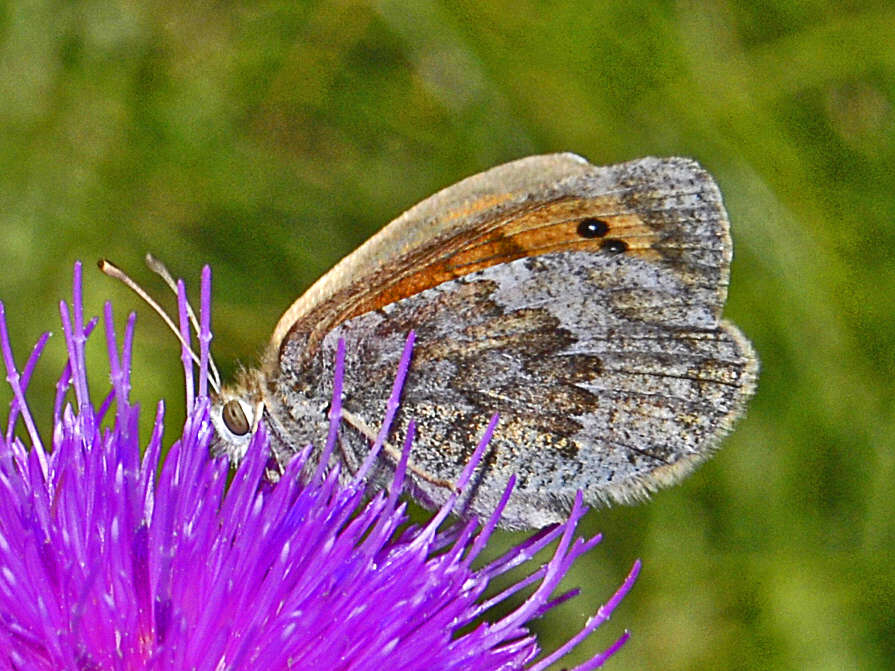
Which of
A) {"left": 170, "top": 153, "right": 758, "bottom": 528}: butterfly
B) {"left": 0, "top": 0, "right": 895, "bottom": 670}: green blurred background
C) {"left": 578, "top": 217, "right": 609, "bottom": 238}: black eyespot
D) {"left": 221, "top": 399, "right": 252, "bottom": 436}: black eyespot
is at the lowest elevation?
{"left": 221, "top": 399, "right": 252, "bottom": 436}: black eyespot

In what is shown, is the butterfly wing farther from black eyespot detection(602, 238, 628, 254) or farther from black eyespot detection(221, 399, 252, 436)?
Result: black eyespot detection(221, 399, 252, 436)

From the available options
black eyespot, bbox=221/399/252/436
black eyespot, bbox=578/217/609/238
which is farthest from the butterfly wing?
black eyespot, bbox=221/399/252/436

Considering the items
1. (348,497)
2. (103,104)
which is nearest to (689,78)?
(103,104)

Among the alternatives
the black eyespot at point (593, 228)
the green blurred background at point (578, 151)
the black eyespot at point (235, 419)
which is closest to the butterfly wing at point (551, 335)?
the black eyespot at point (593, 228)

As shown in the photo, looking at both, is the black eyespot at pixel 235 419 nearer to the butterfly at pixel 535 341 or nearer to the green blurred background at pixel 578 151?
the butterfly at pixel 535 341

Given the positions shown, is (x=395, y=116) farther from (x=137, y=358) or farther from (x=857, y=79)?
(x=857, y=79)
